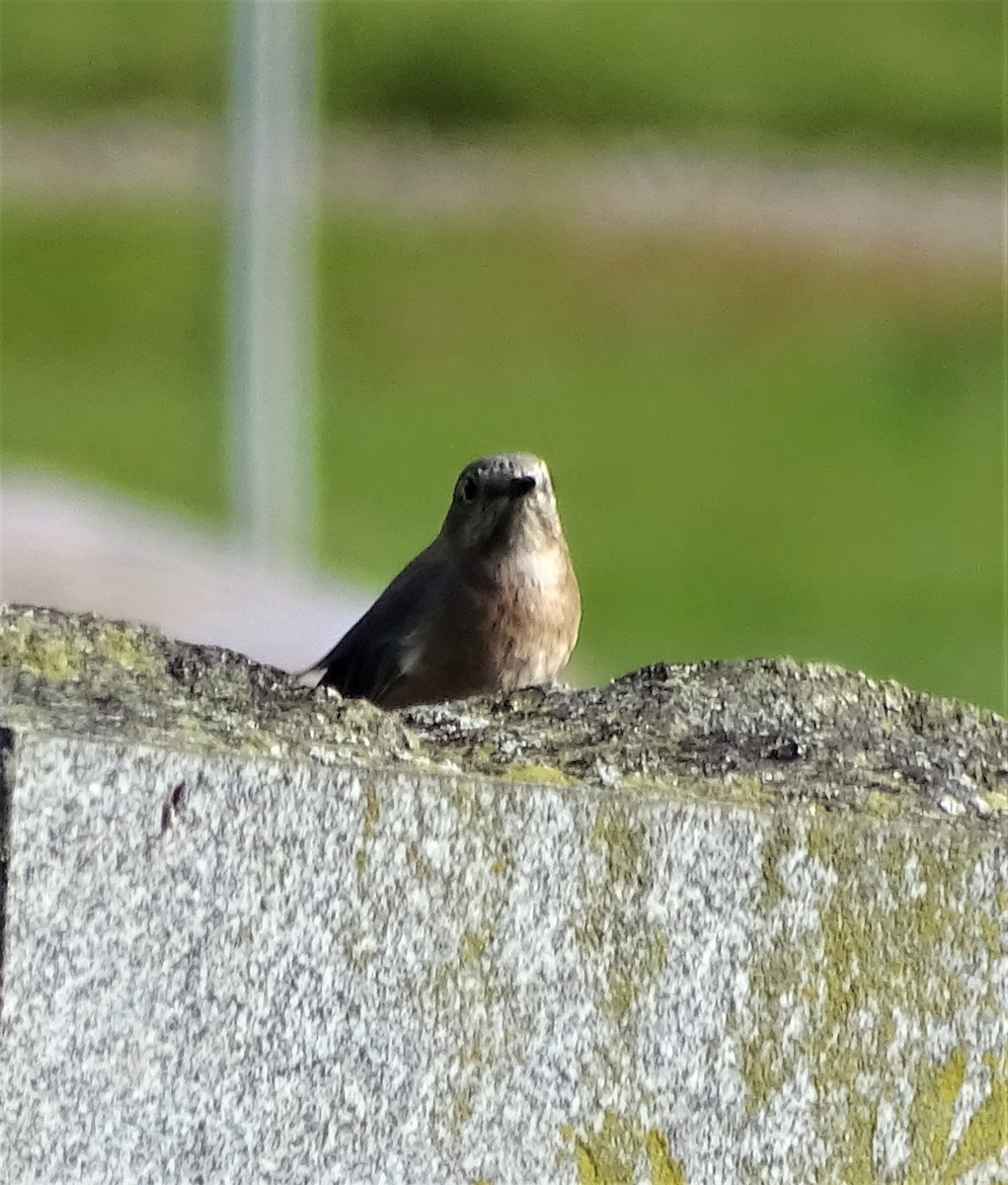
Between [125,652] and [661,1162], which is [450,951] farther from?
[125,652]

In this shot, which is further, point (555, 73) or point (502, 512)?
point (555, 73)

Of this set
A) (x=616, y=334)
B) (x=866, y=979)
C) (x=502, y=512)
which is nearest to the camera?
(x=866, y=979)

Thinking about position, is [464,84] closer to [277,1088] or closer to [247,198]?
[247,198]

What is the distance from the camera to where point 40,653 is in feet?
9.94

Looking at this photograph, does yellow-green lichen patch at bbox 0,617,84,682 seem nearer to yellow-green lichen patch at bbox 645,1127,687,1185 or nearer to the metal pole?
yellow-green lichen patch at bbox 645,1127,687,1185

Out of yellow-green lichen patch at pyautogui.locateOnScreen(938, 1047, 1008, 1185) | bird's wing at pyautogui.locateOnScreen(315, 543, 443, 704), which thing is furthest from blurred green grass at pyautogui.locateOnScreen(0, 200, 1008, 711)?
yellow-green lichen patch at pyautogui.locateOnScreen(938, 1047, 1008, 1185)

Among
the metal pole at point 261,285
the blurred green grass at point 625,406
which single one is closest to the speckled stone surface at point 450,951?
the metal pole at point 261,285

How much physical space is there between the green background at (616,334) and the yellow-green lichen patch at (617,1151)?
14.9 metres

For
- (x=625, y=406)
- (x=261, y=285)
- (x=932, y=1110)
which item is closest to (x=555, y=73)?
(x=625, y=406)

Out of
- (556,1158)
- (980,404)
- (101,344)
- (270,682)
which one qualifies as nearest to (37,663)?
(270,682)

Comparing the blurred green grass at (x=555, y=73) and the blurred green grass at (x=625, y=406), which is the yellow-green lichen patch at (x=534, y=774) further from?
the blurred green grass at (x=555, y=73)

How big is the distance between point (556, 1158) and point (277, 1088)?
309mm

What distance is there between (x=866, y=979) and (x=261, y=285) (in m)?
14.4

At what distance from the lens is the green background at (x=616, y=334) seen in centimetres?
2764
